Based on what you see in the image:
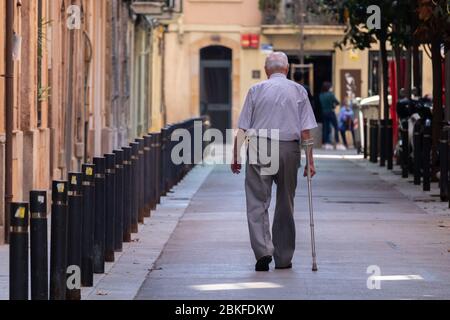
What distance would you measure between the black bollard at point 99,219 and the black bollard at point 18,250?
4.04 meters

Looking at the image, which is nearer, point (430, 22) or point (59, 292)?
point (59, 292)

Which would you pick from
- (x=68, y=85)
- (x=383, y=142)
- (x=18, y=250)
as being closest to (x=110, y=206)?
(x=18, y=250)

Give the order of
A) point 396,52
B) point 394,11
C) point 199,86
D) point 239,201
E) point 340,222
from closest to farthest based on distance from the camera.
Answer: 1. point 340,222
2. point 239,201
3. point 394,11
4. point 396,52
5. point 199,86

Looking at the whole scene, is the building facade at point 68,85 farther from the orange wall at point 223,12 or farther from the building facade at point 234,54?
the orange wall at point 223,12

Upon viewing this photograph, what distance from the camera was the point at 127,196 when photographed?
16.7 m

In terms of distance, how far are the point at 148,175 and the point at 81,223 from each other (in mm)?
8599

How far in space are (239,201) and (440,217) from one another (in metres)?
4.22

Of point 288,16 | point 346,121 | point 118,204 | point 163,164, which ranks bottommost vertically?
point 118,204

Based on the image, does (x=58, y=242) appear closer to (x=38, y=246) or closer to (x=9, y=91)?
(x=38, y=246)

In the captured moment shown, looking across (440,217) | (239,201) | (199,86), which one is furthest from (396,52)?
(199,86)

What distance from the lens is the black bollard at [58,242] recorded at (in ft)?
36.6

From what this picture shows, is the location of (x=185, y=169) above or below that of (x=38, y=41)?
below
